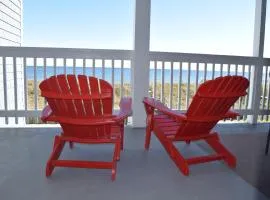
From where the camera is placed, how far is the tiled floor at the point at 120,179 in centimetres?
182

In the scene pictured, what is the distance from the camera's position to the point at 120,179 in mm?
2072

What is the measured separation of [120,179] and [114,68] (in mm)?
2099

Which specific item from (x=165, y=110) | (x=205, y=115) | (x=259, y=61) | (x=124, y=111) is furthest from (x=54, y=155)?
(x=259, y=61)

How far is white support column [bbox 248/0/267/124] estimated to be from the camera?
3.84 metres

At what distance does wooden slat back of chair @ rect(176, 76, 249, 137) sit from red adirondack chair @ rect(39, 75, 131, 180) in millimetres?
556

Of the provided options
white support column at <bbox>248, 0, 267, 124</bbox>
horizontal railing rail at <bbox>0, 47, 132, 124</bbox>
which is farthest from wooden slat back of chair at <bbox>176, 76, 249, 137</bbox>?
white support column at <bbox>248, 0, 267, 124</bbox>

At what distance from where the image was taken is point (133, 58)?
11.7 feet

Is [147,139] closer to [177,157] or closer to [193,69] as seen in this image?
[177,157]

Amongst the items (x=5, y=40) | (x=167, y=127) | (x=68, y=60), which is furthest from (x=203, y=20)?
(x=167, y=127)

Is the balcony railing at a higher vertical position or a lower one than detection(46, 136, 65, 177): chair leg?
higher

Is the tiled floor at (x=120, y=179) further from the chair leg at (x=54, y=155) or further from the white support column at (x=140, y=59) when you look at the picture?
the white support column at (x=140, y=59)

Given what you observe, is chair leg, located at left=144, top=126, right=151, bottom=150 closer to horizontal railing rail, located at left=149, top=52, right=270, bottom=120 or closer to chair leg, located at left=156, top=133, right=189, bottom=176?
chair leg, located at left=156, top=133, right=189, bottom=176

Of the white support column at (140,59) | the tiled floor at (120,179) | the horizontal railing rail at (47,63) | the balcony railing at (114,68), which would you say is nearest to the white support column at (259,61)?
the balcony railing at (114,68)

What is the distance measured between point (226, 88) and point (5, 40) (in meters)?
6.31
